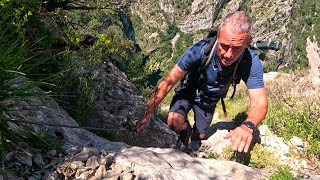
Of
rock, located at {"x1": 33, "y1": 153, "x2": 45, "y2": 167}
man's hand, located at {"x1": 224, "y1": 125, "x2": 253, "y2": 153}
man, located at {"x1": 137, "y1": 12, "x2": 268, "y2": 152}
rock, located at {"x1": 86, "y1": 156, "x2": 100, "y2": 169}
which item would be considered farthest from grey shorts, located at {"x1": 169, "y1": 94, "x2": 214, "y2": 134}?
rock, located at {"x1": 33, "y1": 153, "x2": 45, "y2": 167}

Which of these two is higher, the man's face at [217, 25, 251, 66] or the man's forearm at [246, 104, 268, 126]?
the man's face at [217, 25, 251, 66]

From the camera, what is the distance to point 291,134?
4449mm

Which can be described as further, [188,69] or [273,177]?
[188,69]

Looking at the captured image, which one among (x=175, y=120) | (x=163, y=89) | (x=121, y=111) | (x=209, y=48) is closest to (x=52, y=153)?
(x=163, y=89)

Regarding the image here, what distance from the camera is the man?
334cm

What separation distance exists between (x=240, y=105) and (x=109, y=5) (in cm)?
437

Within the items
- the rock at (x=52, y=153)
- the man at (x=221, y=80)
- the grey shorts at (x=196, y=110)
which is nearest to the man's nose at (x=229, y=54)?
the man at (x=221, y=80)

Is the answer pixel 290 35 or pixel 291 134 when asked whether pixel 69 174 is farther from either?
pixel 290 35

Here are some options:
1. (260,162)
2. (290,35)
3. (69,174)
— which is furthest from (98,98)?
(290,35)

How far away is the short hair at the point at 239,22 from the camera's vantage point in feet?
11.0

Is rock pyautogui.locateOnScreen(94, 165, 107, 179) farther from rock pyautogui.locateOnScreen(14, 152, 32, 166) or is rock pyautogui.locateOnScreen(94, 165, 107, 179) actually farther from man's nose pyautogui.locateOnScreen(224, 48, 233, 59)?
man's nose pyautogui.locateOnScreen(224, 48, 233, 59)

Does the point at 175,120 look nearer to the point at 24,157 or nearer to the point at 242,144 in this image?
the point at 242,144

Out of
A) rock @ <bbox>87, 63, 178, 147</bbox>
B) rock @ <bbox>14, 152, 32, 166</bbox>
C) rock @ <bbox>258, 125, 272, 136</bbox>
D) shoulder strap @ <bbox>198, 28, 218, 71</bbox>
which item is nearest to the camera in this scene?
rock @ <bbox>14, 152, 32, 166</bbox>

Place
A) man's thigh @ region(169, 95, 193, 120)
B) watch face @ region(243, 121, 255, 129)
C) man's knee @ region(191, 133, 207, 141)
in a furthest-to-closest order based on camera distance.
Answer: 1. man's knee @ region(191, 133, 207, 141)
2. man's thigh @ region(169, 95, 193, 120)
3. watch face @ region(243, 121, 255, 129)
